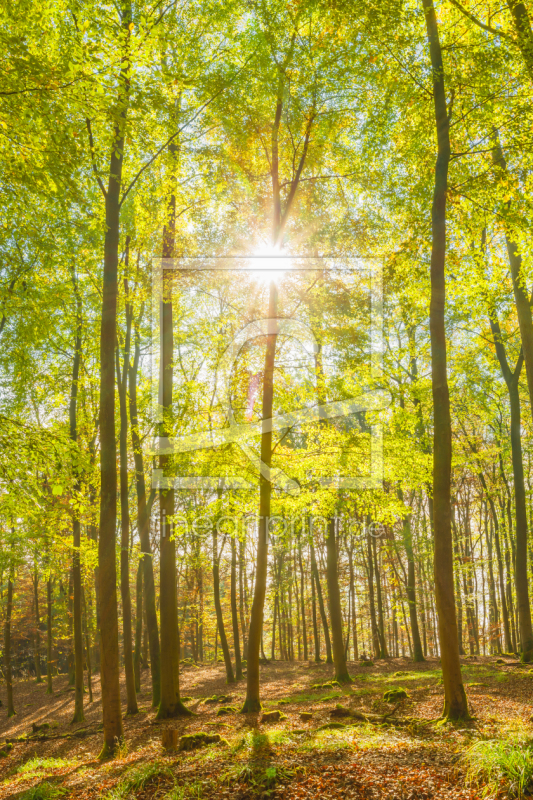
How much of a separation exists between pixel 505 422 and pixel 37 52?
71.2 feet

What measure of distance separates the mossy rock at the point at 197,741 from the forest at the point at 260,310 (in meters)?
0.04

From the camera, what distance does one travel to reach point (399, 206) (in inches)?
365

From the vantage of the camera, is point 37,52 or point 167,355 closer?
point 37,52

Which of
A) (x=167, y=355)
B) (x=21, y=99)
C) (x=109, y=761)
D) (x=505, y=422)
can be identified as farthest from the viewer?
(x=505, y=422)

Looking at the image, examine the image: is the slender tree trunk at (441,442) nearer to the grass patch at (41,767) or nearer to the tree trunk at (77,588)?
the grass patch at (41,767)

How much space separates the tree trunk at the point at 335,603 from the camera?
44.4 feet

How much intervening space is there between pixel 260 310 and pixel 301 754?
9.36 m

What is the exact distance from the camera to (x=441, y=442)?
7.36m

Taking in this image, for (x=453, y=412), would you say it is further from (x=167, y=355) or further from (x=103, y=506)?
Result: (x=103, y=506)

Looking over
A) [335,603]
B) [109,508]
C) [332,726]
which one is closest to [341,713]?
[332,726]

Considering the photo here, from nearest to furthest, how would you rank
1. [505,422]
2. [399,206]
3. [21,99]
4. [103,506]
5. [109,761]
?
[21,99], [109,761], [103,506], [399,206], [505,422]

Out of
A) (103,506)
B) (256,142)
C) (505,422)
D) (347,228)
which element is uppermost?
(256,142)

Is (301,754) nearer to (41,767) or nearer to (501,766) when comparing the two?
(501,766)

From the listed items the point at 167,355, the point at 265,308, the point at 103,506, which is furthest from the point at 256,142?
the point at 103,506
